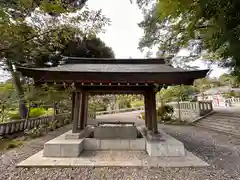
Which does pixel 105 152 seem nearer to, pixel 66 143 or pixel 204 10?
pixel 66 143

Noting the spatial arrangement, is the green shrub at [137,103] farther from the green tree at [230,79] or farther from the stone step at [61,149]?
the stone step at [61,149]

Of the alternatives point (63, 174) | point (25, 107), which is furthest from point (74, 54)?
point (63, 174)

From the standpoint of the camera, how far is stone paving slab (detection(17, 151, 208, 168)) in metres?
3.08

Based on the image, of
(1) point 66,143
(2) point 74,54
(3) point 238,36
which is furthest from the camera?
(2) point 74,54

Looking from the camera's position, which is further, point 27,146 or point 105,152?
point 27,146

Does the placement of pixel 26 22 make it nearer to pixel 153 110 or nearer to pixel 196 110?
pixel 153 110

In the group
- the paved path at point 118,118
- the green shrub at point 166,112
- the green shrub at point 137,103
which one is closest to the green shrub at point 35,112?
the paved path at point 118,118

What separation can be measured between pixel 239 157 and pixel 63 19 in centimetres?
601

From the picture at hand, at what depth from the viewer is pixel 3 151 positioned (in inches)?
166

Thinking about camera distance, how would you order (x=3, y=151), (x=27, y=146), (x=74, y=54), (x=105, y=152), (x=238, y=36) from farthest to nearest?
(x=74, y=54) → (x=27, y=146) → (x=3, y=151) → (x=105, y=152) → (x=238, y=36)

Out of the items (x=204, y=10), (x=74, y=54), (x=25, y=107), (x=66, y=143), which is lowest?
(x=66, y=143)

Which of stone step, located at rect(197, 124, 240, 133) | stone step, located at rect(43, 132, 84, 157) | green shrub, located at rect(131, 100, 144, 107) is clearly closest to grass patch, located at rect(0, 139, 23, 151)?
stone step, located at rect(43, 132, 84, 157)

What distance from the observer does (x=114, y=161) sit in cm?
328

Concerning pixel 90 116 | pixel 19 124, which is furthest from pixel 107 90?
pixel 90 116
